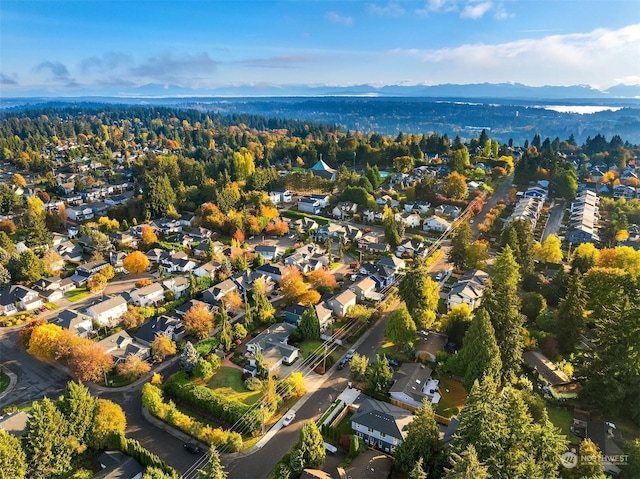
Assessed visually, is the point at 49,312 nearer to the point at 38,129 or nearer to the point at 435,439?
the point at 435,439

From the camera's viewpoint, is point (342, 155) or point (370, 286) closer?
point (370, 286)

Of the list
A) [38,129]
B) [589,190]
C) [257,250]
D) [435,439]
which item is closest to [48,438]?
[435,439]

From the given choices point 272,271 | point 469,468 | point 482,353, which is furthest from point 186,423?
point 272,271

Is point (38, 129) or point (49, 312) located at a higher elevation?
point (38, 129)

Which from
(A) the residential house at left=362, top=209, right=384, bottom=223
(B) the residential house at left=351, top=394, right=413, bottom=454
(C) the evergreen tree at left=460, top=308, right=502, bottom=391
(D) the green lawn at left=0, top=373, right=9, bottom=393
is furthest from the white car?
(A) the residential house at left=362, top=209, right=384, bottom=223

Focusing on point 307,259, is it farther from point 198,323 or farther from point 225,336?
point 225,336

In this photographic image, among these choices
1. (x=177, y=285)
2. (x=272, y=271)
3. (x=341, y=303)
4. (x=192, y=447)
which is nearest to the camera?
(x=192, y=447)

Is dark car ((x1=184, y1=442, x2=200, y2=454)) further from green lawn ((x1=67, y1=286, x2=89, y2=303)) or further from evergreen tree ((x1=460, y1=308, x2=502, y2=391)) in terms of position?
green lawn ((x1=67, y1=286, x2=89, y2=303))
